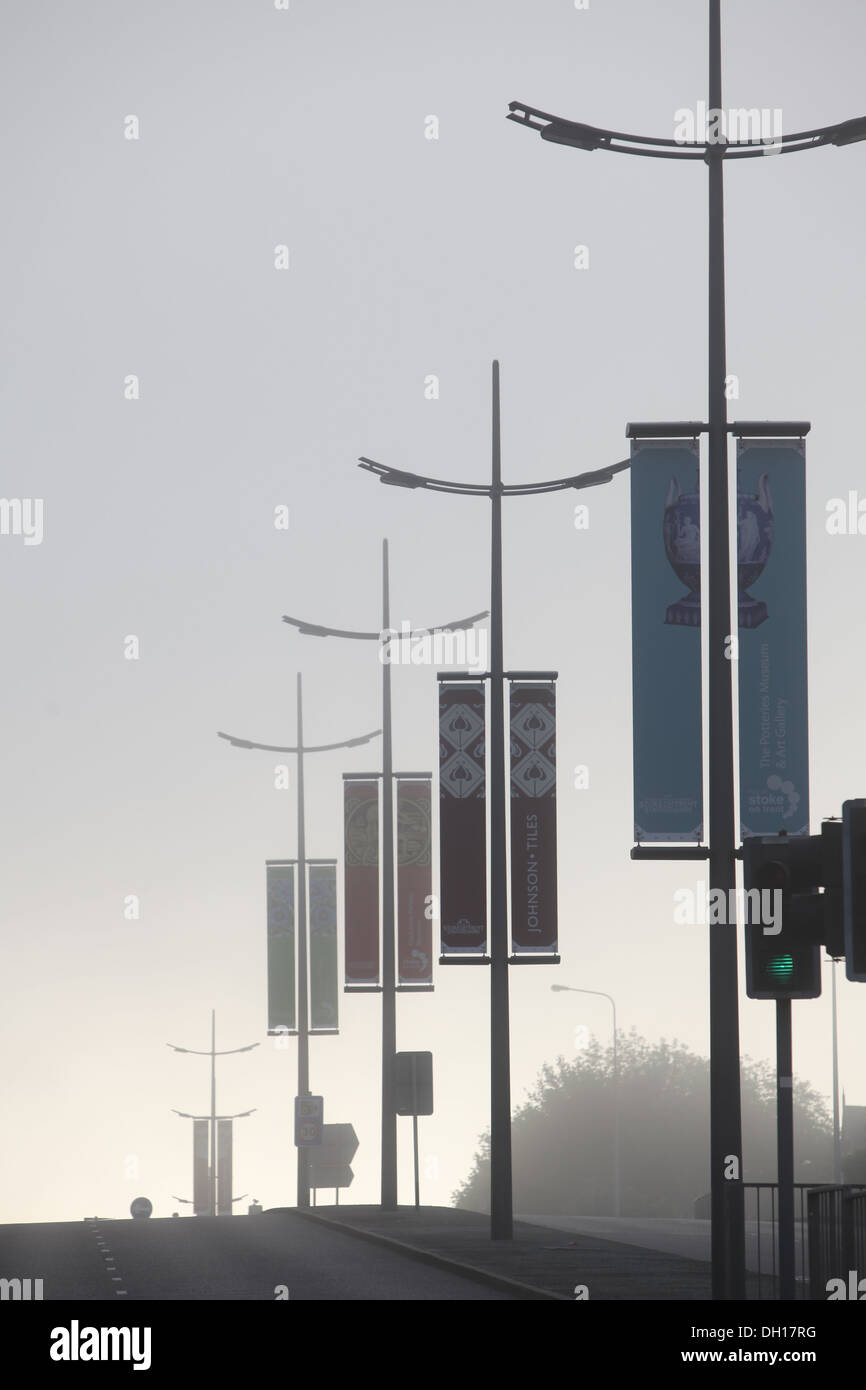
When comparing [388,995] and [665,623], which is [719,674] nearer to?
[665,623]

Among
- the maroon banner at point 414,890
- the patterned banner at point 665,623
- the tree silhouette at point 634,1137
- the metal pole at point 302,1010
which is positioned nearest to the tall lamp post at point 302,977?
the metal pole at point 302,1010

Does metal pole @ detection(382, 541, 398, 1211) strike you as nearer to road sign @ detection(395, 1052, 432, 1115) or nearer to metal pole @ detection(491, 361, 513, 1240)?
road sign @ detection(395, 1052, 432, 1115)

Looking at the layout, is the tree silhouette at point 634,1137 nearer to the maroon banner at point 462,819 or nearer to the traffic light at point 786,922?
the maroon banner at point 462,819

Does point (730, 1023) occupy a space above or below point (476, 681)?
below

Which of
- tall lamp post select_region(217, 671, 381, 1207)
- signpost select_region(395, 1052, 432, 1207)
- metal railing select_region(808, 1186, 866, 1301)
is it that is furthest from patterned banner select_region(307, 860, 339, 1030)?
metal railing select_region(808, 1186, 866, 1301)

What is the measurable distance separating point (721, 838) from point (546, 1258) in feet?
33.0

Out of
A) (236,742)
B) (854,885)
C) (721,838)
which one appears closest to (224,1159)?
(236,742)

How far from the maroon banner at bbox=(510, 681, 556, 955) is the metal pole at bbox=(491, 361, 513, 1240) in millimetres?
211

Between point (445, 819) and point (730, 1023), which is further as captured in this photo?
point (445, 819)

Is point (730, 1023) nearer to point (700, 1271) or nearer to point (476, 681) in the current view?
point (700, 1271)

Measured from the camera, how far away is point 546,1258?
86.3 ft

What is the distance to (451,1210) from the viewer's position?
4125 cm
